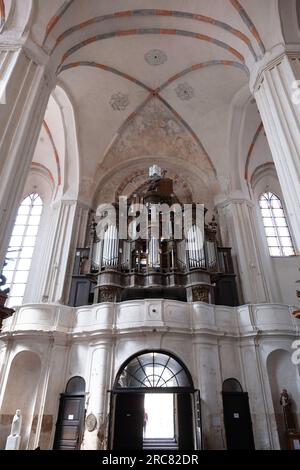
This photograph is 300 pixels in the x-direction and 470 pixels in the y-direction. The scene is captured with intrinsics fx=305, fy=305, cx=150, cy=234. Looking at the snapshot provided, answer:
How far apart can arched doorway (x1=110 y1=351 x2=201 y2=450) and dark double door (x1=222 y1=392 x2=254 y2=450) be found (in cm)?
90

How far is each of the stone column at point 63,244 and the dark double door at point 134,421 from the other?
405cm

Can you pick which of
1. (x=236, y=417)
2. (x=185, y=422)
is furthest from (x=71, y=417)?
(x=236, y=417)

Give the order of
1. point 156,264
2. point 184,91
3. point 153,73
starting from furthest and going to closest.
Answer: point 184,91
point 153,73
point 156,264

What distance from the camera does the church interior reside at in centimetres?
751

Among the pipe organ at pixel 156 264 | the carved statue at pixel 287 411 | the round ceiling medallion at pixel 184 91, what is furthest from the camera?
the round ceiling medallion at pixel 184 91

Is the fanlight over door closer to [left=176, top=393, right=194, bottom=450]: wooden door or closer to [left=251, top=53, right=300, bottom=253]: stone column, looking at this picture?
[left=176, top=393, right=194, bottom=450]: wooden door

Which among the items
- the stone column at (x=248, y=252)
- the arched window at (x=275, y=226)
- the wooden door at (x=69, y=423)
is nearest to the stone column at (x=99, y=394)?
the wooden door at (x=69, y=423)

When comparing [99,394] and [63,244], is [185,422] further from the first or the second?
[63,244]

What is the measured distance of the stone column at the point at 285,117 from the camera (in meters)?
5.94

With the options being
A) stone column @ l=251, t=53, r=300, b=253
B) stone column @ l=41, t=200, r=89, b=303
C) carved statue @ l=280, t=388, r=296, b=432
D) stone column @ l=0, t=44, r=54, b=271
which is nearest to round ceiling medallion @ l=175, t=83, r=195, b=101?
stone column @ l=251, t=53, r=300, b=253

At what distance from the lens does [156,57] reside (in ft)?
39.7

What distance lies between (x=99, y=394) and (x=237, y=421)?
3806mm

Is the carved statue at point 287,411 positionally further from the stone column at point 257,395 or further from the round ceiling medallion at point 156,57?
the round ceiling medallion at point 156,57
